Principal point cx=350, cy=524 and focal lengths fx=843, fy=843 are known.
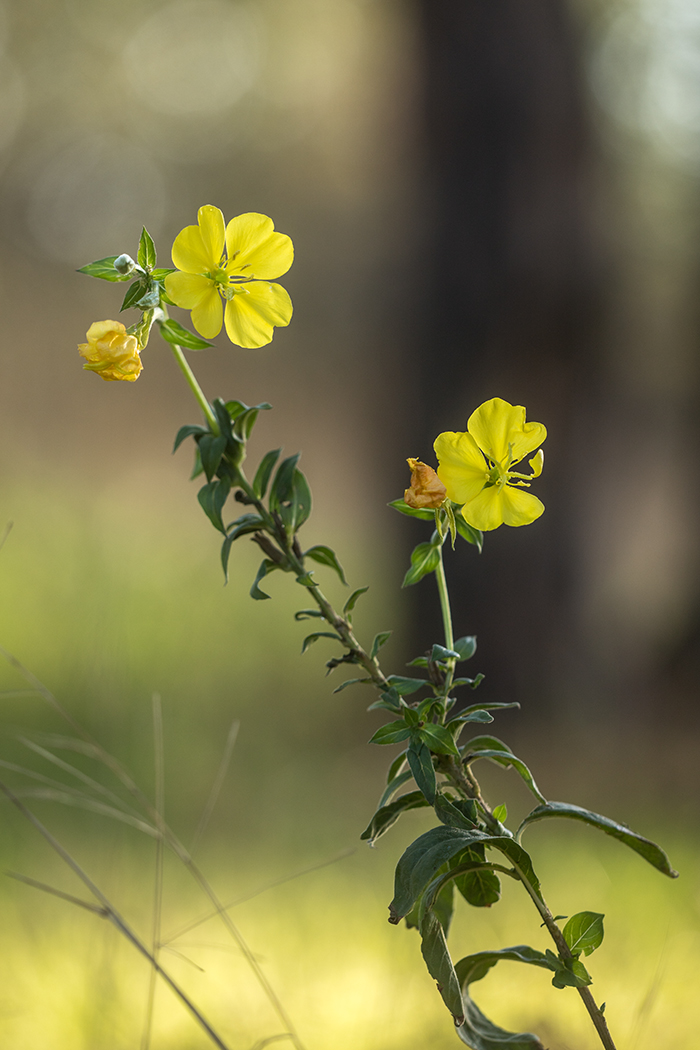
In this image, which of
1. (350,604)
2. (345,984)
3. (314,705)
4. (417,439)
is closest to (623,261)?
(417,439)

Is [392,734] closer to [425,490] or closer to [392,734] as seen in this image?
[392,734]

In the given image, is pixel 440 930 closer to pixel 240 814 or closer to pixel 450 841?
pixel 450 841

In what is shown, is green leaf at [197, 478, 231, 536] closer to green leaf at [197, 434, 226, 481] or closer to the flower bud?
green leaf at [197, 434, 226, 481]

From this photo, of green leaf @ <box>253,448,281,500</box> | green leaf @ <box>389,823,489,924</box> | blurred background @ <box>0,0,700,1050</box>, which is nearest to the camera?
green leaf @ <box>389,823,489,924</box>

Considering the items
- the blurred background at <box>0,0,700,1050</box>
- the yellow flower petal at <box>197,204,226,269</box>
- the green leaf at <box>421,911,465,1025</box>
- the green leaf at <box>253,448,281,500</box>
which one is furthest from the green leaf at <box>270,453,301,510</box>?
the blurred background at <box>0,0,700,1050</box>

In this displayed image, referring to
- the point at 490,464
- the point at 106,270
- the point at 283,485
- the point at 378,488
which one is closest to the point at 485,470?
the point at 490,464
